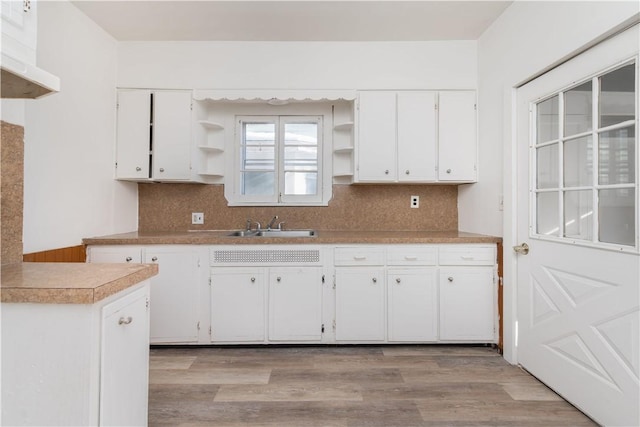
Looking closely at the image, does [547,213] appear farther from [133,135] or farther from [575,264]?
[133,135]

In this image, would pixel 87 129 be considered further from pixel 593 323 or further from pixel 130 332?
pixel 593 323

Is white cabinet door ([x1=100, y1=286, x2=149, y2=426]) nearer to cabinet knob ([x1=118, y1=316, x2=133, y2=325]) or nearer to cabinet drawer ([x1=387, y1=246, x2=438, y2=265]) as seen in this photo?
cabinet knob ([x1=118, y1=316, x2=133, y2=325])

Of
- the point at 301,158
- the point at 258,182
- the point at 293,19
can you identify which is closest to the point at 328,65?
the point at 293,19

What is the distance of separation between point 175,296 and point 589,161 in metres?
2.84

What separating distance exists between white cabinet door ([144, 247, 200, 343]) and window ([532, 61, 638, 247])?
249 cm

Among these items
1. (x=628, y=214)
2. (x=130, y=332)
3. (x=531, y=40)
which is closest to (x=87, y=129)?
(x=130, y=332)

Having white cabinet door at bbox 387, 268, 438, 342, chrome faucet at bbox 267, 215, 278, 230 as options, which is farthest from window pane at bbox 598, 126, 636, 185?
chrome faucet at bbox 267, 215, 278, 230

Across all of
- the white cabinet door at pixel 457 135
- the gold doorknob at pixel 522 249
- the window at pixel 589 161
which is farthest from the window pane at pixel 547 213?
the white cabinet door at pixel 457 135

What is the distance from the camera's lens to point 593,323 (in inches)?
70.7

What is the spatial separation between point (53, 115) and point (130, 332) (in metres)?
1.78

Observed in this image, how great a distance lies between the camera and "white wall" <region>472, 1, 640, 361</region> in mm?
A: 1815

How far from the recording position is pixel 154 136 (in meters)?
2.99

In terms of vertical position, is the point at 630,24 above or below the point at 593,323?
above

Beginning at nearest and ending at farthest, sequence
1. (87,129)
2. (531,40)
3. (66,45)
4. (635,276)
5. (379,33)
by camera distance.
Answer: (635,276) → (531,40) → (66,45) → (87,129) → (379,33)
